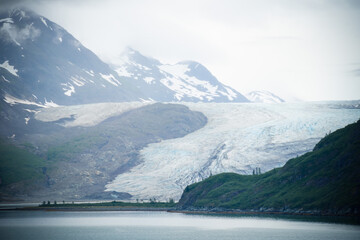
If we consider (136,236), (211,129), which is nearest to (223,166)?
(211,129)

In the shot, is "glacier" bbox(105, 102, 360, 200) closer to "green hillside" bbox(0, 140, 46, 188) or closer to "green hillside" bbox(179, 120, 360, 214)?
"green hillside" bbox(179, 120, 360, 214)

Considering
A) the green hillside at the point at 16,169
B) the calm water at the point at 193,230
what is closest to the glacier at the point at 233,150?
the green hillside at the point at 16,169

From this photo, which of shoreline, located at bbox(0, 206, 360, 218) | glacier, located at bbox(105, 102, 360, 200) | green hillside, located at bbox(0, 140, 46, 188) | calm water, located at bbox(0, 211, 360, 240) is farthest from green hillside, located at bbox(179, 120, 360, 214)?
green hillside, located at bbox(0, 140, 46, 188)

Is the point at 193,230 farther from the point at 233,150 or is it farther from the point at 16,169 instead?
the point at 16,169

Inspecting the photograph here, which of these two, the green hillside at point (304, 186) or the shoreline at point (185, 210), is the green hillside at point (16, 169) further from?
the green hillside at point (304, 186)

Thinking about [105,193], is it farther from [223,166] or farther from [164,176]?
[223,166]

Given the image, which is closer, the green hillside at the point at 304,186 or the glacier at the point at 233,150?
the green hillside at the point at 304,186
